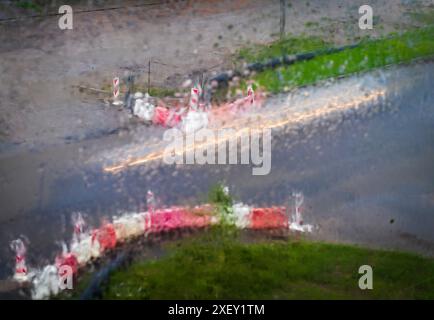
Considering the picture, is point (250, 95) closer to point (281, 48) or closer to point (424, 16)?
point (281, 48)

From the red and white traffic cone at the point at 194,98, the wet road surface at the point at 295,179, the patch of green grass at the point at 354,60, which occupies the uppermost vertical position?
the patch of green grass at the point at 354,60

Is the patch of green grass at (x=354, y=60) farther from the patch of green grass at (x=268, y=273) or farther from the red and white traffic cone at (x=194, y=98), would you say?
the patch of green grass at (x=268, y=273)

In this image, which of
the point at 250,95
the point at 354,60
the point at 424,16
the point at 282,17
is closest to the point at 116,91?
the point at 250,95

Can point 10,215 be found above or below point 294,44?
below

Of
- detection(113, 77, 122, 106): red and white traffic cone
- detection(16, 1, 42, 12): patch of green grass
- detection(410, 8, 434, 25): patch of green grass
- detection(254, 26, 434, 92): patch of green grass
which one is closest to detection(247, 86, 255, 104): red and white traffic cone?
detection(254, 26, 434, 92): patch of green grass

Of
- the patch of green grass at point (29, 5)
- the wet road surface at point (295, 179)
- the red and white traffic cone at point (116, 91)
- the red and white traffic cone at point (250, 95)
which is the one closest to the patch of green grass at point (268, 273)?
the wet road surface at point (295, 179)
